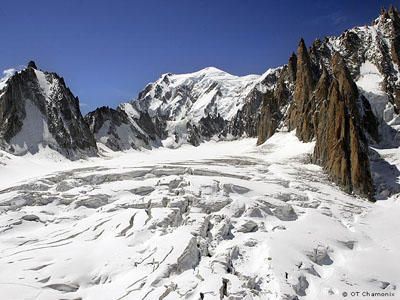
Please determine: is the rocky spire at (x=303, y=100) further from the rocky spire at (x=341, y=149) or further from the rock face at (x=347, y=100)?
the rocky spire at (x=341, y=149)

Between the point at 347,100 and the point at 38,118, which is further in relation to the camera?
the point at 38,118

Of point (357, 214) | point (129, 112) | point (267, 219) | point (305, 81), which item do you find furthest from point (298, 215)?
point (129, 112)

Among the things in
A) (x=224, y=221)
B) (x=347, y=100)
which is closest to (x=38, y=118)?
(x=347, y=100)

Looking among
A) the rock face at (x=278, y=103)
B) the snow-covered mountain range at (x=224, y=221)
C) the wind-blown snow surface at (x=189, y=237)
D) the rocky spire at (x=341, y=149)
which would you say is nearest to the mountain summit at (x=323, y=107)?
the rocky spire at (x=341, y=149)

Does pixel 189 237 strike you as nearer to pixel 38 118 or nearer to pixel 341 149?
pixel 341 149

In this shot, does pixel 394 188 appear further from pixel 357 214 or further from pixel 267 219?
pixel 267 219

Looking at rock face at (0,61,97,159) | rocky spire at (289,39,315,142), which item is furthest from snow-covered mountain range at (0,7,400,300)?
rock face at (0,61,97,159)

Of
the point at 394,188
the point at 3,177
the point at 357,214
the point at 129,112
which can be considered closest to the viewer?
the point at 357,214
